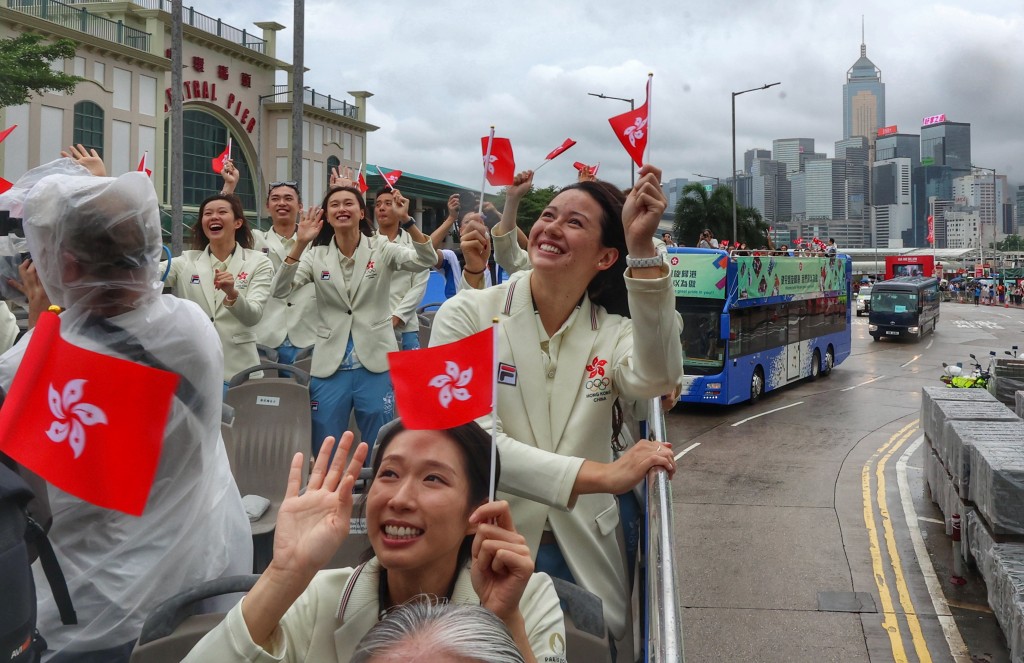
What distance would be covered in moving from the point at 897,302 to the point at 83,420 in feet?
121

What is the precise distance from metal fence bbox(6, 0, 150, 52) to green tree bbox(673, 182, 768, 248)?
26954mm

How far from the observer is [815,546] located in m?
8.64

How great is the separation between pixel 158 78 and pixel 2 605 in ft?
115

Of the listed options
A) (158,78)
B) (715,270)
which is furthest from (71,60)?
(715,270)

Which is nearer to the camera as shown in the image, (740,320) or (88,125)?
(740,320)

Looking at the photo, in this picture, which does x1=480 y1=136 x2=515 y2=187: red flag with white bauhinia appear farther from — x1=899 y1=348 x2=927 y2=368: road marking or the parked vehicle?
the parked vehicle

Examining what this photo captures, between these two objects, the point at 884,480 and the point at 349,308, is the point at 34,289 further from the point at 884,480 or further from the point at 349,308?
the point at 884,480

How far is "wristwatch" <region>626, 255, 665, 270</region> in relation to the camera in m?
2.90

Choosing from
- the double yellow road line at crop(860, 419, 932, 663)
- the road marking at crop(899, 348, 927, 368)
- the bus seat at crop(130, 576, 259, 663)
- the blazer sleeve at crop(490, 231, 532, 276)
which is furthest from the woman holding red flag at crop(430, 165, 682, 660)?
the road marking at crop(899, 348, 927, 368)

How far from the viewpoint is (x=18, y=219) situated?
168 inches

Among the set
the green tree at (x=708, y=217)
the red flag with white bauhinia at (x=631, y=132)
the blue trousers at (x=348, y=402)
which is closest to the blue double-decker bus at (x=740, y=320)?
the blue trousers at (x=348, y=402)

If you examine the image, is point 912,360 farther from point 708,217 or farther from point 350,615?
point 350,615

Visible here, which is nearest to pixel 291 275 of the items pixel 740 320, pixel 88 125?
pixel 740 320

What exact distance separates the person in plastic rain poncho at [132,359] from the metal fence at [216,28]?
34729 mm
